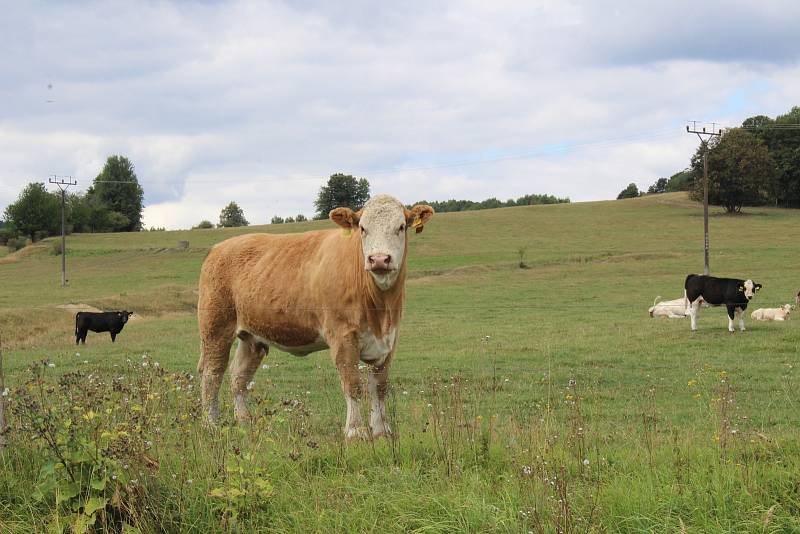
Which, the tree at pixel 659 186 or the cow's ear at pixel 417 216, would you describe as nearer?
the cow's ear at pixel 417 216

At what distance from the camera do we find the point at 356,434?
23.5 ft

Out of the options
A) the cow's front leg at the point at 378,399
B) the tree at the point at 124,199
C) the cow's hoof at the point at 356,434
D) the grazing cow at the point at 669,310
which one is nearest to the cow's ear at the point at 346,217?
the cow's front leg at the point at 378,399

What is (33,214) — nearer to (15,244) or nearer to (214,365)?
(15,244)

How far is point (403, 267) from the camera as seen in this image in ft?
26.9

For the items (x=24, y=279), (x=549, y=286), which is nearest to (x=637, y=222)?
(x=549, y=286)

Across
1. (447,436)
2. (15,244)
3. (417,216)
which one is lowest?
(447,436)

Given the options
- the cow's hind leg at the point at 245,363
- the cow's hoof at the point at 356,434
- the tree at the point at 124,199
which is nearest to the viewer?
the cow's hoof at the point at 356,434

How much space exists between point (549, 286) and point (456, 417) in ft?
124

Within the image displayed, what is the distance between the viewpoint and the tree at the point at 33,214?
335 feet

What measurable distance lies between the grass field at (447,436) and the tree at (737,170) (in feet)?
203

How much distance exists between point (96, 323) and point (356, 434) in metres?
22.1

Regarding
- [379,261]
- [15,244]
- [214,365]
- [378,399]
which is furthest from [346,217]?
[15,244]

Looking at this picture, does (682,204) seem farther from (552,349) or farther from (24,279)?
(552,349)

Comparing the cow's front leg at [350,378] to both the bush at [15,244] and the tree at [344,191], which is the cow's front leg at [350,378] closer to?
the tree at [344,191]
